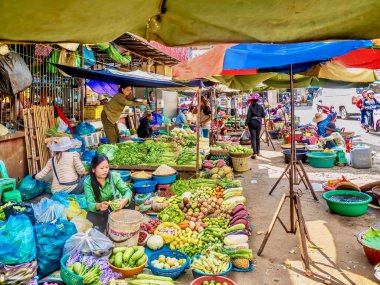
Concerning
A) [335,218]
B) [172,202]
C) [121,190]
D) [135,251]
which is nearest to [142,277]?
[135,251]

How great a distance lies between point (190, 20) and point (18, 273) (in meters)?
3.14

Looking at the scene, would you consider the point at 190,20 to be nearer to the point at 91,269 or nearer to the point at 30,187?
the point at 91,269

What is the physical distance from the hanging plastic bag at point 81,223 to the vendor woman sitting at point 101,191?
61 mm

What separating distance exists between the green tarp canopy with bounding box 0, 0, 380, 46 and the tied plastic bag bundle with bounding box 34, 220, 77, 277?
9.35 ft

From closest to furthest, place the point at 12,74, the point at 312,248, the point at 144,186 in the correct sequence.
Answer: the point at 312,248, the point at 12,74, the point at 144,186

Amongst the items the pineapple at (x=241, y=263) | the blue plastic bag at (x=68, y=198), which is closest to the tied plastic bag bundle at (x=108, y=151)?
the blue plastic bag at (x=68, y=198)

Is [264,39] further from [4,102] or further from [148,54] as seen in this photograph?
[148,54]

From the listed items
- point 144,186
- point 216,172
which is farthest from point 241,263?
point 216,172

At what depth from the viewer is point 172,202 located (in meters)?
6.17

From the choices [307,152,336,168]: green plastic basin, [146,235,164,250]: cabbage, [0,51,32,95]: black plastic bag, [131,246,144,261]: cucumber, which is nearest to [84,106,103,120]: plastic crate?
[0,51,32,95]: black plastic bag

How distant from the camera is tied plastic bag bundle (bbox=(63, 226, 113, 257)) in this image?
387 centimetres

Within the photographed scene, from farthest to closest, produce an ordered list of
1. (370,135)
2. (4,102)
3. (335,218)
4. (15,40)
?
1. (370,135)
2. (4,102)
3. (335,218)
4. (15,40)

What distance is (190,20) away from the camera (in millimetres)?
1924

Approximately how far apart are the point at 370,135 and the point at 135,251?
624 inches
